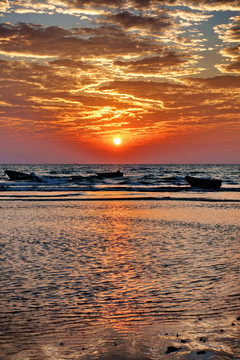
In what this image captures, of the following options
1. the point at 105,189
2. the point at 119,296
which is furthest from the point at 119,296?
the point at 105,189

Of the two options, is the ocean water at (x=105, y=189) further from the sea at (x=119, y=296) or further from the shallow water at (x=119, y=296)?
the sea at (x=119, y=296)

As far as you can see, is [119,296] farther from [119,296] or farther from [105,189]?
[105,189]

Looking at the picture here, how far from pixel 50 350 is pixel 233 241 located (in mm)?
9976

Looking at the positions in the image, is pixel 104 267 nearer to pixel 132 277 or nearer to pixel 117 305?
pixel 132 277

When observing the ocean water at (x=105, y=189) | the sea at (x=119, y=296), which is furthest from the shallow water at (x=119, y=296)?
the ocean water at (x=105, y=189)

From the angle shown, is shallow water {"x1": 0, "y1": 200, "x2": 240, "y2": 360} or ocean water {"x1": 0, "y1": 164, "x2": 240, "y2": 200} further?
ocean water {"x1": 0, "y1": 164, "x2": 240, "y2": 200}

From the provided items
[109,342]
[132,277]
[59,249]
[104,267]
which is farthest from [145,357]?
[59,249]

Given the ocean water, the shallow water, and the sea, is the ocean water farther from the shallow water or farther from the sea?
the sea

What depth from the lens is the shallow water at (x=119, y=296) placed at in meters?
5.68

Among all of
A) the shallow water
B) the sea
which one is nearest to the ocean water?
the shallow water

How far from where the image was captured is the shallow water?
568cm

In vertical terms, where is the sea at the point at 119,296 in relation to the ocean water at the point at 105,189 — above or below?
below

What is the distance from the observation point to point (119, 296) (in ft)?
25.8

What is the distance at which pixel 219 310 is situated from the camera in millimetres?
7051
